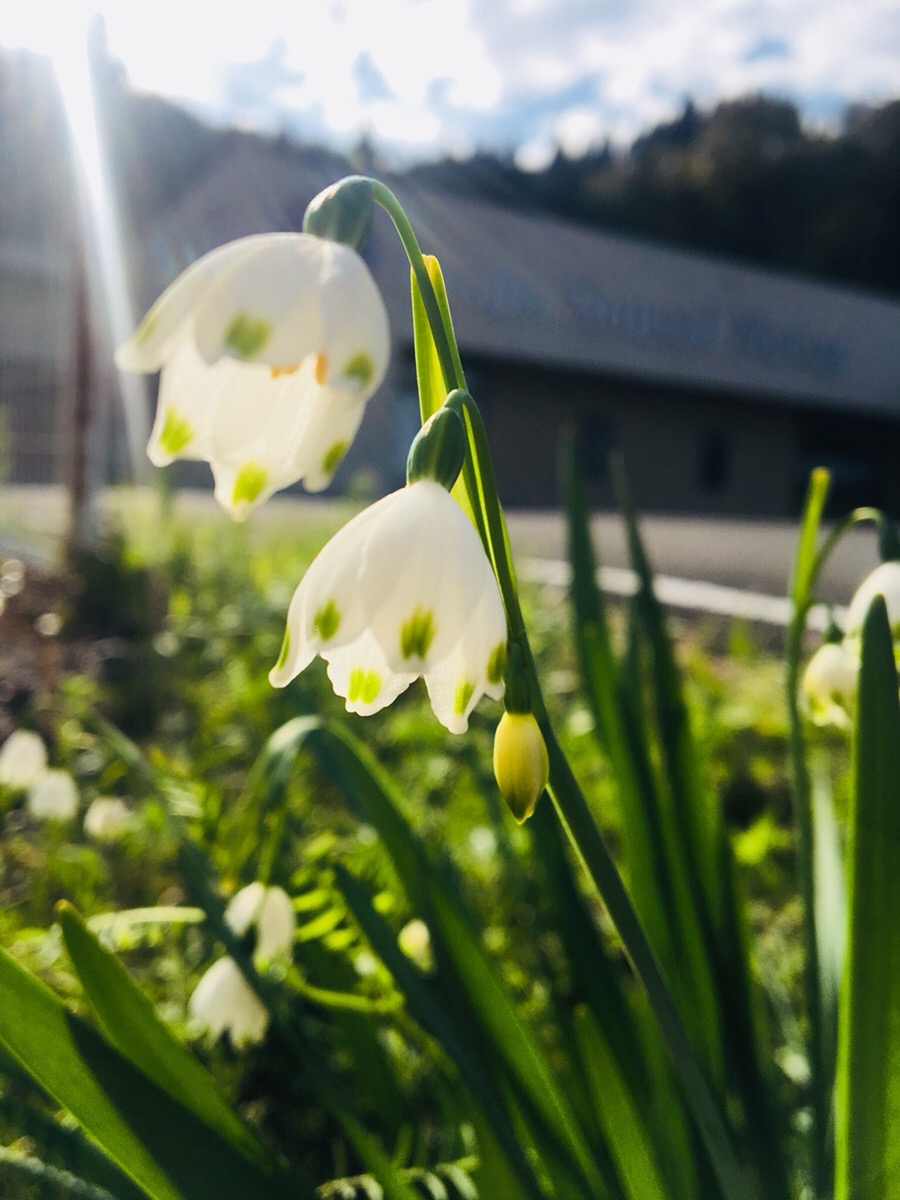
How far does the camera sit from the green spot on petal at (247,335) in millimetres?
478

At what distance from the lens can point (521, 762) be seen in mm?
478

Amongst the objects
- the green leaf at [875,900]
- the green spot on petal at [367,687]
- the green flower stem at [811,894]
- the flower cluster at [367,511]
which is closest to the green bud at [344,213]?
the flower cluster at [367,511]

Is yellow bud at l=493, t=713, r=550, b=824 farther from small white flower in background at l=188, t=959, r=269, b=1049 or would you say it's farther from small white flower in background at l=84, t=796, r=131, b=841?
small white flower in background at l=84, t=796, r=131, b=841

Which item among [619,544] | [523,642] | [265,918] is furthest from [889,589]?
[619,544]

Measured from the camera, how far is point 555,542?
6695 millimetres

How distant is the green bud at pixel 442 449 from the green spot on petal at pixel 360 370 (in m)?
0.04

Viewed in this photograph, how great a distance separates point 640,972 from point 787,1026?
0.74 m

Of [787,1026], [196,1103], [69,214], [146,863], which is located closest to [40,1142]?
[196,1103]

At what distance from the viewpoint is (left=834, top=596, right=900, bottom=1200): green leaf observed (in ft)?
1.69

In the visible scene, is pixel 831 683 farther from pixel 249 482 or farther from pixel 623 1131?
pixel 249 482

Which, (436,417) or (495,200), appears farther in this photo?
(495,200)

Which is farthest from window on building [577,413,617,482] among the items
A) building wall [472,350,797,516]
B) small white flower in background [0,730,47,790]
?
small white flower in background [0,730,47,790]

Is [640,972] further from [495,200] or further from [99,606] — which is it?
[495,200]

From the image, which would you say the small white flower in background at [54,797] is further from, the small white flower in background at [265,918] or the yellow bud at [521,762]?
the yellow bud at [521,762]
